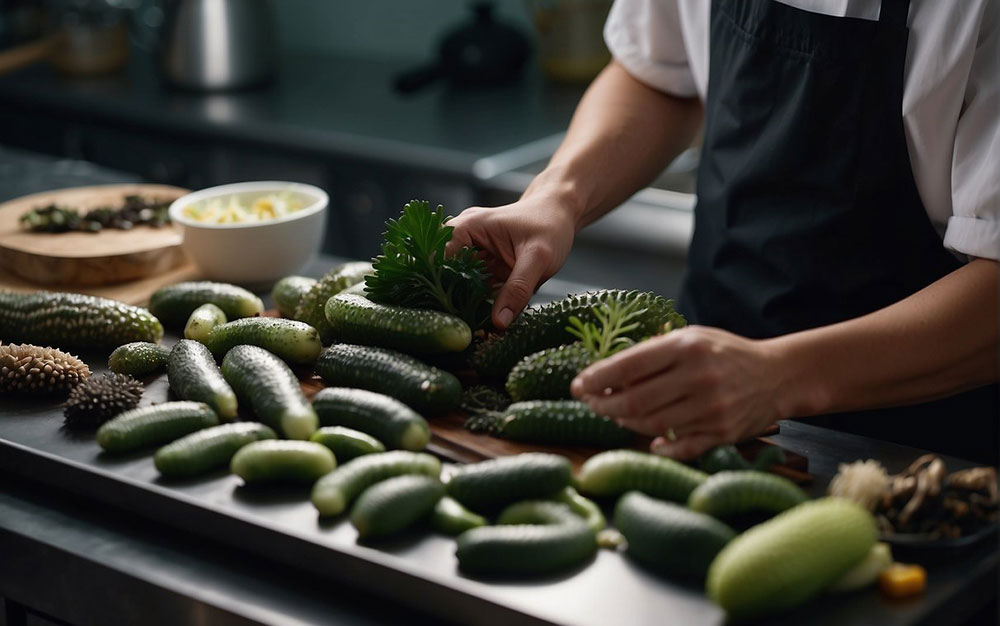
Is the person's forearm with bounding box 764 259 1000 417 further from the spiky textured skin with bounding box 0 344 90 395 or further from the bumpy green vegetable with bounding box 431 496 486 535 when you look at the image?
the spiky textured skin with bounding box 0 344 90 395

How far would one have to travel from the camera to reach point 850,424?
5.84ft

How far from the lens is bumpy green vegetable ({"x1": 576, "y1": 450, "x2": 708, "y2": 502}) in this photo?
1219mm

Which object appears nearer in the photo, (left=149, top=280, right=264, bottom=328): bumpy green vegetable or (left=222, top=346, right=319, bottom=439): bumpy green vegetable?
(left=222, top=346, right=319, bottom=439): bumpy green vegetable

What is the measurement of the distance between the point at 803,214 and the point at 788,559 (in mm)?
784

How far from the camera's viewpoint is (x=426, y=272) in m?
1.58

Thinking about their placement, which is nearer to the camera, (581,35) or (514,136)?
(514,136)

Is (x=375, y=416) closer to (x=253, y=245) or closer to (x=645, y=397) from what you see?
(x=645, y=397)

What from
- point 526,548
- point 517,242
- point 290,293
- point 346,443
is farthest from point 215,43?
point 526,548

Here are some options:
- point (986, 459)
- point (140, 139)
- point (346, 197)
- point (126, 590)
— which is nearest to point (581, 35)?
point (346, 197)

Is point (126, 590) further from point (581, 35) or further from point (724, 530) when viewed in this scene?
point (581, 35)

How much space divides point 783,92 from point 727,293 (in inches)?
12.1

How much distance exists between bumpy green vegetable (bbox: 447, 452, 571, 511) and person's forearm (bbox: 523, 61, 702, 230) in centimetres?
71

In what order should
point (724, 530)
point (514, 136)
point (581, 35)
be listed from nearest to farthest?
point (724, 530) < point (514, 136) < point (581, 35)

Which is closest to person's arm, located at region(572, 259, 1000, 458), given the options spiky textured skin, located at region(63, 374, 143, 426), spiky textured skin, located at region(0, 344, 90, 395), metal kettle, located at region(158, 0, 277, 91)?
spiky textured skin, located at region(63, 374, 143, 426)
